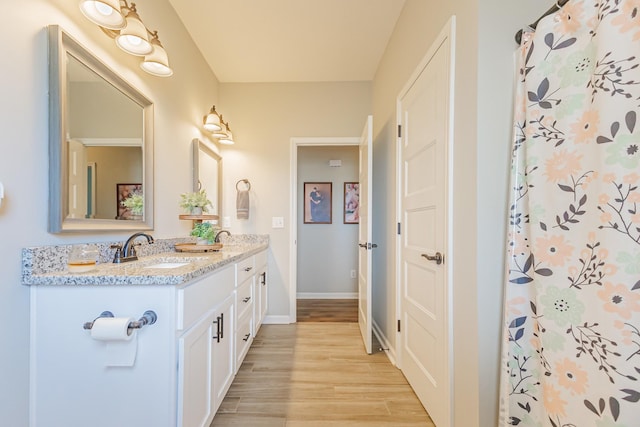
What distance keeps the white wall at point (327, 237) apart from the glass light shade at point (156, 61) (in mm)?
2671

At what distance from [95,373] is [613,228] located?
173cm

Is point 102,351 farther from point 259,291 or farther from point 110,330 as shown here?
point 259,291

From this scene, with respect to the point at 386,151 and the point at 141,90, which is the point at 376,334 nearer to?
the point at 386,151

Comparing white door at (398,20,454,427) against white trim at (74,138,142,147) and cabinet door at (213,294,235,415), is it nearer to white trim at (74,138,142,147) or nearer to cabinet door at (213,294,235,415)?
cabinet door at (213,294,235,415)

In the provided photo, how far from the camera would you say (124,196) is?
151cm

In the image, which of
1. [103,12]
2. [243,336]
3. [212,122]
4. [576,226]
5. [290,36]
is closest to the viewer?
[576,226]

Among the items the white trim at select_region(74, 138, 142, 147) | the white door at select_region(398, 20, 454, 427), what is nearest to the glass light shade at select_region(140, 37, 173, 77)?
the white trim at select_region(74, 138, 142, 147)

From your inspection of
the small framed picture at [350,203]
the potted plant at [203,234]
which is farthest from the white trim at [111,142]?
the small framed picture at [350,203]

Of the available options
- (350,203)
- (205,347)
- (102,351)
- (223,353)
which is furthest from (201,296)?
(350,203)

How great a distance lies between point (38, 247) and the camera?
3.34 ft

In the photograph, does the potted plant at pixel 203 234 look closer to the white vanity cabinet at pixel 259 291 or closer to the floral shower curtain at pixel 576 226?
the white vanity cabinet at pixel 259 291

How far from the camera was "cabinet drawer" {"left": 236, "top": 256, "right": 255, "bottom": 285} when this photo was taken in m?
A: 1.83

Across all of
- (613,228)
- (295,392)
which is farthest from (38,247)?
(613,228)

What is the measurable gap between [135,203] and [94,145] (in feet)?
1.30
